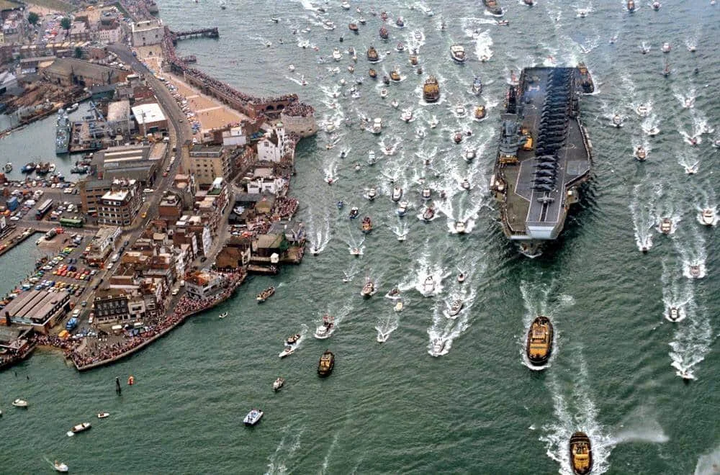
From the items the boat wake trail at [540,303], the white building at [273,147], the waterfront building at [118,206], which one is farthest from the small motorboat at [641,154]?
the waterfront building at [118,206]

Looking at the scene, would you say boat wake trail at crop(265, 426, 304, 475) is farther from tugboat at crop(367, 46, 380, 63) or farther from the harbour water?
tugboat at crop(367, 46, 380, 63)

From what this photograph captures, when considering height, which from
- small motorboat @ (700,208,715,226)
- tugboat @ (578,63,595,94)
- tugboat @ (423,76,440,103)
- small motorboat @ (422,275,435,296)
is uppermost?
tugboat @ (578,63,595,94)

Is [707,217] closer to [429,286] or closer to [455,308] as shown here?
[455,308]

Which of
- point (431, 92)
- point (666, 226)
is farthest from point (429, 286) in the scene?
point (431, 92)

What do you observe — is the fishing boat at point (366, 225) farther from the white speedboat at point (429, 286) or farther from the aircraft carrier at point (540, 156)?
the aircraft carrier at point (540, 156)

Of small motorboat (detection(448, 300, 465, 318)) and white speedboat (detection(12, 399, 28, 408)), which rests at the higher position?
small motorboat (detection(448, 300, 465, 318))

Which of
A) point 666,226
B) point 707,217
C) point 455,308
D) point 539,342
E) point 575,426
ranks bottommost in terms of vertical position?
point 575,426

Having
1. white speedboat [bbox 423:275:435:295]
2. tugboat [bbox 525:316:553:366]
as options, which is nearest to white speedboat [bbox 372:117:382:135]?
white speedboat [bbox 423:275:435:295]
